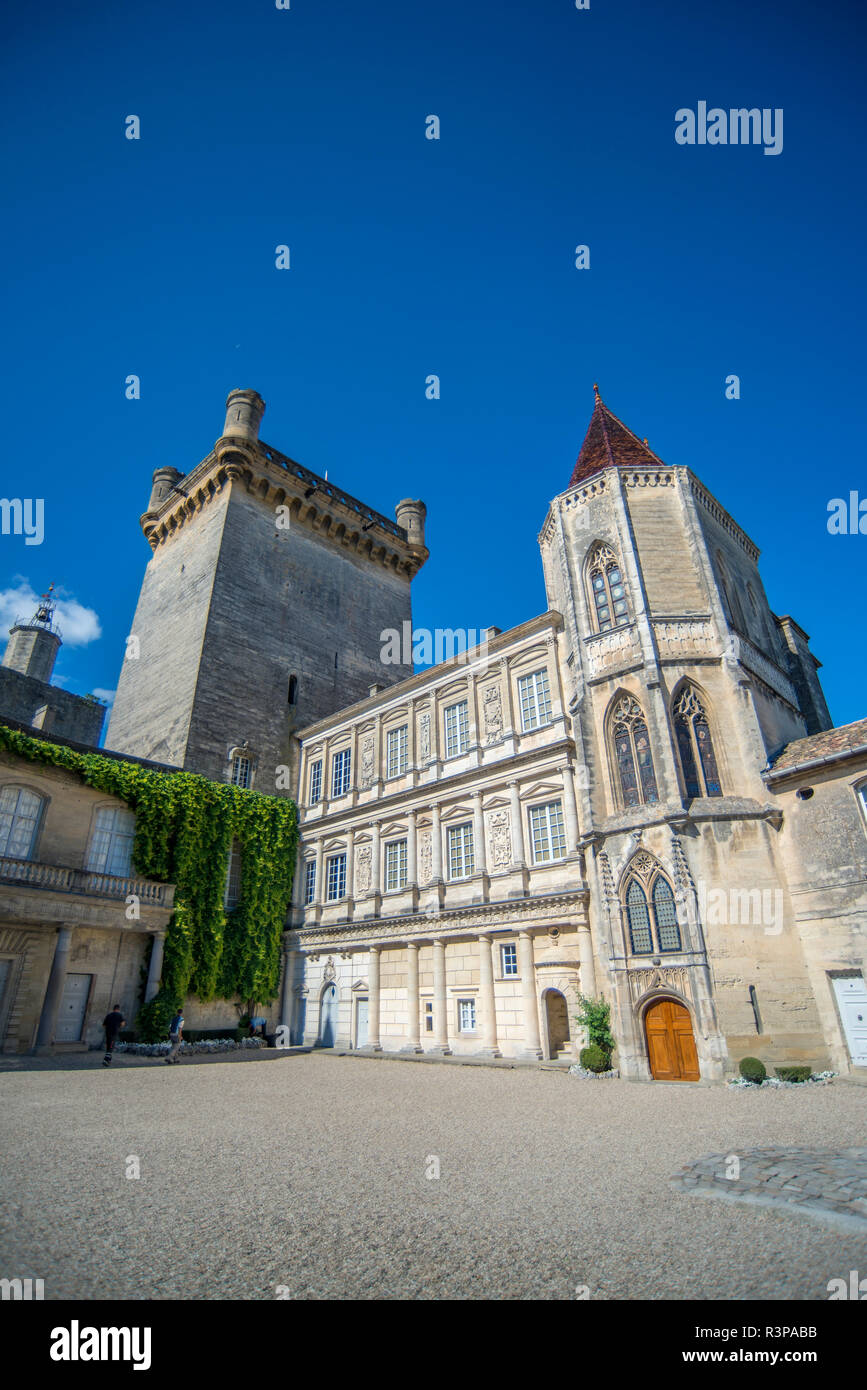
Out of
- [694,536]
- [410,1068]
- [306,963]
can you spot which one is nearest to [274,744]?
[306,963]

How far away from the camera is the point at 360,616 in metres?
39.5

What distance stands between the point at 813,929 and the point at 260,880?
2060 centimetres

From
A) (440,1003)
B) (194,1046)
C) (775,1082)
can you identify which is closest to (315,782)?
(194,1046)

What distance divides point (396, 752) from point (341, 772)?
3.86m

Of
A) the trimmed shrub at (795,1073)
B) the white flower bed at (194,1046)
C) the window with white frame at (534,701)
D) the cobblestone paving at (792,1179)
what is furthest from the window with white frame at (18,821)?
the trimmed shrub at (795,1073)

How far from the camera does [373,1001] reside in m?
24.5

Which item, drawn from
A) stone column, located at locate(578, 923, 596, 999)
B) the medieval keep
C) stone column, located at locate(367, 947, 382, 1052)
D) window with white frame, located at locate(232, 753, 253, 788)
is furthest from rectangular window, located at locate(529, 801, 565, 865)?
window with white frame, located at locate(232, 753, 253, 788)

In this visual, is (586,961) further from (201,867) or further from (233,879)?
(233,879)

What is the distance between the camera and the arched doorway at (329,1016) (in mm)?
25984

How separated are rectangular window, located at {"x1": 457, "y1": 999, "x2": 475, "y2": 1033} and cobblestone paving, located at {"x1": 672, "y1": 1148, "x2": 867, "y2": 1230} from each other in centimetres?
1420

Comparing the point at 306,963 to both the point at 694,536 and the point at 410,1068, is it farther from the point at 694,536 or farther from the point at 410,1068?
the point at 694,536

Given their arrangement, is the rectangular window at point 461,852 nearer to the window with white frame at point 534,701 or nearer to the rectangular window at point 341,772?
the window with white frame at point 534,701

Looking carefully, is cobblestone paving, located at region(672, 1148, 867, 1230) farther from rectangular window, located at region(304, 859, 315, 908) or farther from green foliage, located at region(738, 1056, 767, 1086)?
rectangular window, located at region(304, 859, 315, 908)

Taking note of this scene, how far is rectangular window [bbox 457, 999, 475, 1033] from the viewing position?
21328 millimetres
